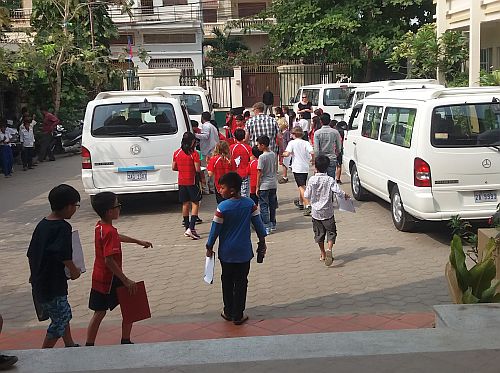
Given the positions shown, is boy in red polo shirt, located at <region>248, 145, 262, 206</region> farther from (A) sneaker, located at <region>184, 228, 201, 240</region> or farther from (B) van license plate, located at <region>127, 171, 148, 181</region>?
(B) van license plate, located at <region>127, 171, 148, 181</region>

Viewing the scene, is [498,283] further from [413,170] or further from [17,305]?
[17,305]

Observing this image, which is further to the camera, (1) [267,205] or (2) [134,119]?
(2) [134,119]

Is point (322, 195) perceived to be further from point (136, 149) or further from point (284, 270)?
point (136, 149)

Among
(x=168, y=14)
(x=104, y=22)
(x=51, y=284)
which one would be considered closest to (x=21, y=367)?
(x=51, y=284)

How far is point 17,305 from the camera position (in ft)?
21.9

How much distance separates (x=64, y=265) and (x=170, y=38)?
40104 mm

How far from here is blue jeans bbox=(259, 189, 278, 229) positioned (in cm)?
932

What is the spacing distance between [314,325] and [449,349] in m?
1.77

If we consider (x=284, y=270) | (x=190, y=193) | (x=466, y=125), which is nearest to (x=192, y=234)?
(x=190, y=193)

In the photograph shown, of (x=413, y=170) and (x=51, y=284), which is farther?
(x=413, y=170)

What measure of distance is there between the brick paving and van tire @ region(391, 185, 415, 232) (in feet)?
0.40

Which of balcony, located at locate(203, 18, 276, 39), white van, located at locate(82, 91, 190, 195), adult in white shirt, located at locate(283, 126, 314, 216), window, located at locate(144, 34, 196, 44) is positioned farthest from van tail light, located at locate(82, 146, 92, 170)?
balcony, located at locate(203, 18, 276, 39)

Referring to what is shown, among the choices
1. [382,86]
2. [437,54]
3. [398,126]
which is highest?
[437,54]

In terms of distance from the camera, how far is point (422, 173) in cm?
801
